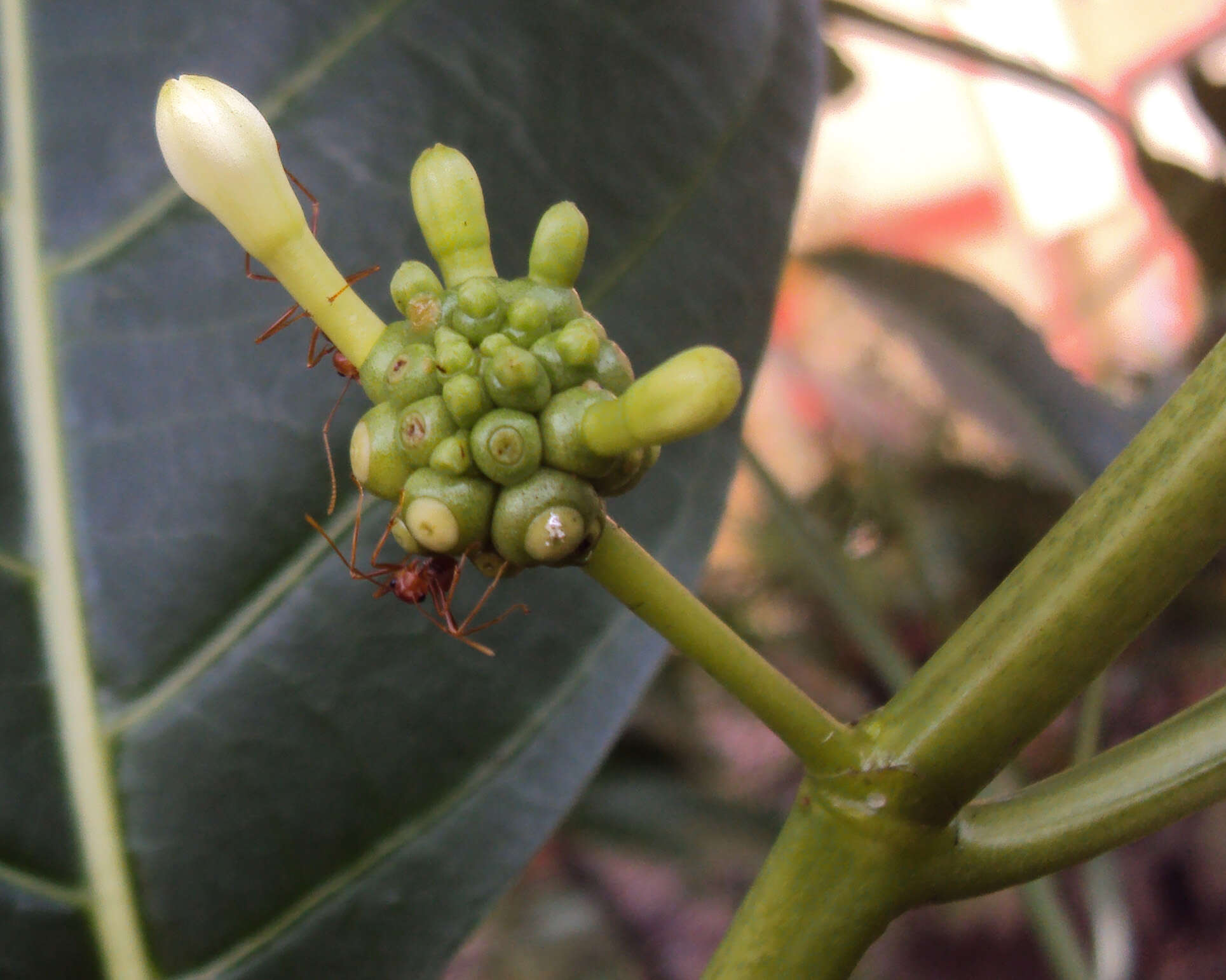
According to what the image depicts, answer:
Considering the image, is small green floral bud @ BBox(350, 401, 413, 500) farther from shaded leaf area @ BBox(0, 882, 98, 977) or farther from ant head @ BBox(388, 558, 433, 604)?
shaded leaf area @ BBox(0, 882, 98, 977)

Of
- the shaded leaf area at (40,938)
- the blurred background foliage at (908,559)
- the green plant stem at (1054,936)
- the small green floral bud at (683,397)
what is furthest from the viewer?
the blurred background foliage at (908,559)

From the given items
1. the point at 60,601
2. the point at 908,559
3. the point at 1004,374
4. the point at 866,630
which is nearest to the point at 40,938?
the point at 60,601

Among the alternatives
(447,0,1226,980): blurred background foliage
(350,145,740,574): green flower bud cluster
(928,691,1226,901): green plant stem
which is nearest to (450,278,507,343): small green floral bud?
(350,145,740,574): green flower bud cluster

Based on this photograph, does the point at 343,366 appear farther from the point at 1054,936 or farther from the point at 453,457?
the point at 1054,936

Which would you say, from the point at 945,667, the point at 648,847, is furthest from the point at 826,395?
the point at 945,667

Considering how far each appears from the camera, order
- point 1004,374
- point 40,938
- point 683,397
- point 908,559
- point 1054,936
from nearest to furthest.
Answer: point 683,397
point 40,938
point 1054,936
point 1004,374
point 908,559

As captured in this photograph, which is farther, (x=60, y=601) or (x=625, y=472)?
(x=60, y=601)

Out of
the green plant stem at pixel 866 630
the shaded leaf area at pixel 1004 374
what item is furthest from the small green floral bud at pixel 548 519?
the shaded leaf area at pixel 1004 374

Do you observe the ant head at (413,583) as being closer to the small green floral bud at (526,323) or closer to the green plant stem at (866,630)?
the small green floral bud at (526,323)
